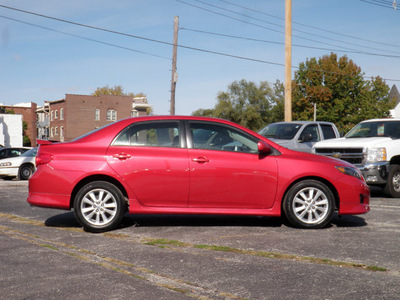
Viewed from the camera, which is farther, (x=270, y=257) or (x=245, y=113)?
(x=245, y=113)

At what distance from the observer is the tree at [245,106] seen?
83.7 metres

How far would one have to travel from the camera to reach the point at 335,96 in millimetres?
58812

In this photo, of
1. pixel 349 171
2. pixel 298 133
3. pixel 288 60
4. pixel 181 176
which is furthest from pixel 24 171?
pixel 349 171

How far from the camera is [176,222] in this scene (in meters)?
7.69

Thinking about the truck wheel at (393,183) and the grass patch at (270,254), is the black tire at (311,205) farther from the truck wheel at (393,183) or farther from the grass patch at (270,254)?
the truck wheel at (393,183)

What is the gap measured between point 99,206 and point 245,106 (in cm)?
7949

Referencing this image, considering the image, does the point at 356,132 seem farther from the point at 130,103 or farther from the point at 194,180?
the point at 130,103

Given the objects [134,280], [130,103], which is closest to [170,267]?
[134,280]

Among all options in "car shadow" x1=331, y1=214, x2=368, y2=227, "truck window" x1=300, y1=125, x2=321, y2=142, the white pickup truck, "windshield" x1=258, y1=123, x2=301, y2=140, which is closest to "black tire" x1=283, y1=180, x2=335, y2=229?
"car shadow" x1=331, y1=214, x2=368, y2=227

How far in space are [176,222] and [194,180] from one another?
119cm

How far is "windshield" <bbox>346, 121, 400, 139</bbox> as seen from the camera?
40.0ft

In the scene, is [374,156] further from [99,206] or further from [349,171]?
[99,206]

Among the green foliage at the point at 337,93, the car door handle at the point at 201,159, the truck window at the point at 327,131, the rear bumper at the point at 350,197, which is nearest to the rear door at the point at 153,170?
the car door handle at the point at 201,159

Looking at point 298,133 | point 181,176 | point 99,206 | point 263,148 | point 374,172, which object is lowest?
point 99,206
